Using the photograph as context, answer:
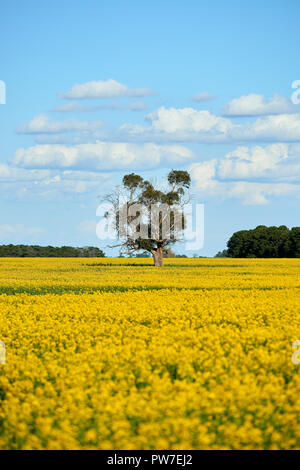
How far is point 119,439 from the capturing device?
595cm

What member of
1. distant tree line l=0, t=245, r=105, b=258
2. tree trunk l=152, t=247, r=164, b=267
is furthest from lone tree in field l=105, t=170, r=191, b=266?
distant tree line l=0, t=245, r=105, b=258

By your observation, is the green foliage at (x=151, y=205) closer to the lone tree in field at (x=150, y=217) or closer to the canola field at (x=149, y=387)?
the lone tree in field at (x=150, y=217)

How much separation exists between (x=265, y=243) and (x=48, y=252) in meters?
37.4

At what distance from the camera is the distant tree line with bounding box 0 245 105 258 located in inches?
3834

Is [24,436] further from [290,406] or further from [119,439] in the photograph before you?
[290,406]

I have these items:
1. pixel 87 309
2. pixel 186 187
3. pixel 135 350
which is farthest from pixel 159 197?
pixel 135 350

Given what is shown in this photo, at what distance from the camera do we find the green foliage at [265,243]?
325ft

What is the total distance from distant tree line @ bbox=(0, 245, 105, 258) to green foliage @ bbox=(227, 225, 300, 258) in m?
26.5

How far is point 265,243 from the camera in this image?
104188mm
